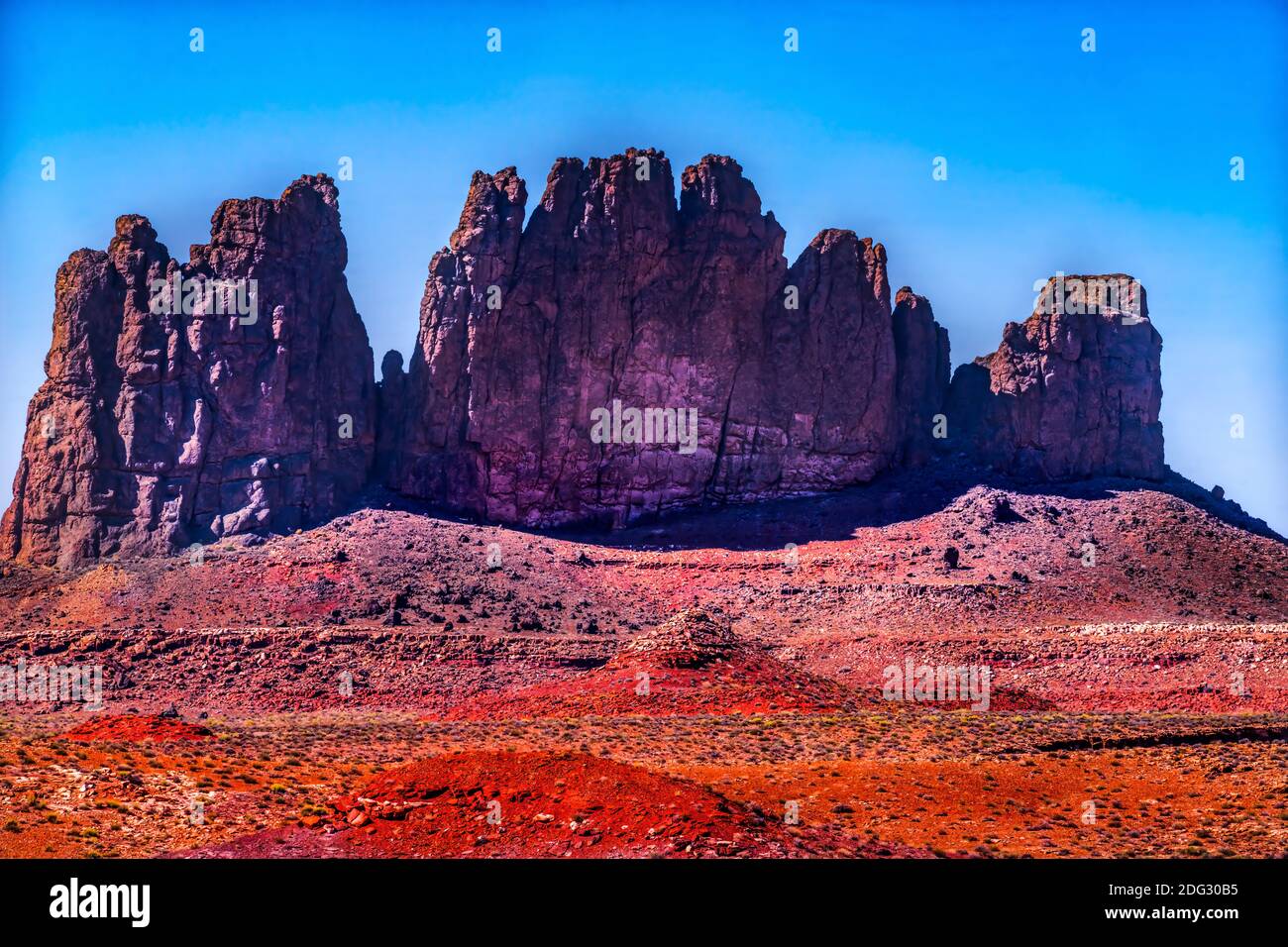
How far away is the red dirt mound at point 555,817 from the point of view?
97.2 ft

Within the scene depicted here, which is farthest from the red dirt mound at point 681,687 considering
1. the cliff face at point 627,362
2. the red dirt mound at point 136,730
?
the cliff face at point 627,362

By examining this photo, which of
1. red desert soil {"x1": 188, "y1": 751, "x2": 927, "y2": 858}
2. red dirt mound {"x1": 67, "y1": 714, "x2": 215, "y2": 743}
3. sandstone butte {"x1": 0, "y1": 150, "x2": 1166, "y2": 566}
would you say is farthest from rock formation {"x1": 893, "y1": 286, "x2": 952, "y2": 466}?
red desert soil {"x1": 188, "y1": 751, "x2": 927, "y2": 858}

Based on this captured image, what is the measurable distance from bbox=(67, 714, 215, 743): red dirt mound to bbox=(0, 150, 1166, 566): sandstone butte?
3929 centimetres

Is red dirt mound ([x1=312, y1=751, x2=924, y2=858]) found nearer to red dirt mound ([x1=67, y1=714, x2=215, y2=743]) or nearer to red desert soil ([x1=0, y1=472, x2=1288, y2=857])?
red desert soil ([x1=0, y1=472, x2=1288, y2=857])

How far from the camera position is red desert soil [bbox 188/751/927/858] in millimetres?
29656

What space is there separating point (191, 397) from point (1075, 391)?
56247 millimetres

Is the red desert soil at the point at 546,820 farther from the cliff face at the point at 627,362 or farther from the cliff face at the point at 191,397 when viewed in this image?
the cliff face at the point at 627,362

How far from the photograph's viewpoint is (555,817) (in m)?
31.4

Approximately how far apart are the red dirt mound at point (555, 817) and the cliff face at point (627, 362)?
194 ft

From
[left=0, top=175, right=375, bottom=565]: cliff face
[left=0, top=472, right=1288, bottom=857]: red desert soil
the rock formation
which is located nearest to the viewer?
[left=0, top=472, right=1288, bottom=857]: red desert soil

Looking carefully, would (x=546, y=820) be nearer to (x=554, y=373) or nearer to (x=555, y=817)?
(x=555, y=817)

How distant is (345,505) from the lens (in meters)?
90.3


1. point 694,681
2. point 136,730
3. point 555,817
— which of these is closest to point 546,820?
point 555,817

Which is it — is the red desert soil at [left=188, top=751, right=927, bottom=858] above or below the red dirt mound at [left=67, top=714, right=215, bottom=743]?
above
